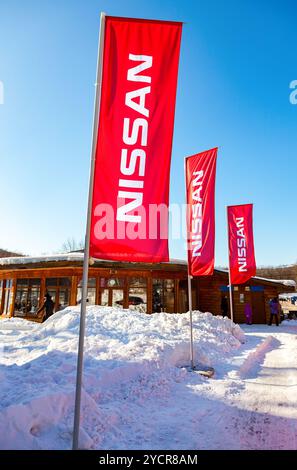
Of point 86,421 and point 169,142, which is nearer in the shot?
point 86,421

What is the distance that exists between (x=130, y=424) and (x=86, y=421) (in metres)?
0.60

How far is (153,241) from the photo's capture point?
3965 millimetres

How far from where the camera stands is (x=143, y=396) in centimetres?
490

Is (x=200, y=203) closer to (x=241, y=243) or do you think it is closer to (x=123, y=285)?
(x=241, y=243)

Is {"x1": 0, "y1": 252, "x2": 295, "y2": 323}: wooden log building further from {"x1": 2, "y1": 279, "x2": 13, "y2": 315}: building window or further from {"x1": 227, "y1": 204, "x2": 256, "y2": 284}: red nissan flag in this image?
{"x1": 227, "y1": 204, "x2": 256, "y2": 284}: red nissan flag

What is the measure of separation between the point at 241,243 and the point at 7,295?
14728 millimetres

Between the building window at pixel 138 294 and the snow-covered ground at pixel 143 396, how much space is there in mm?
9036

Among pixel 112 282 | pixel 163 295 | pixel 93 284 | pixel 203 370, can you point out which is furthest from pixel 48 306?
pixel 203 370

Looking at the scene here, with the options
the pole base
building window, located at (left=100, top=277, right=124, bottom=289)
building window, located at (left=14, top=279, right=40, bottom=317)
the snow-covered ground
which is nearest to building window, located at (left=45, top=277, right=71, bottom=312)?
building window, located at (left=14, top=279, right=40, bottom=317)

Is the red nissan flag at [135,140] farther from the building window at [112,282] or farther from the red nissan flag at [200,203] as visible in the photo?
the building window at [112,282]

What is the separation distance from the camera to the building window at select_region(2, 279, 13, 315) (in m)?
18.7

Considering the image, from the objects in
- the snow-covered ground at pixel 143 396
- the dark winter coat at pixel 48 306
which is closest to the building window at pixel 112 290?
the dark winter coat at pixel 48 306
